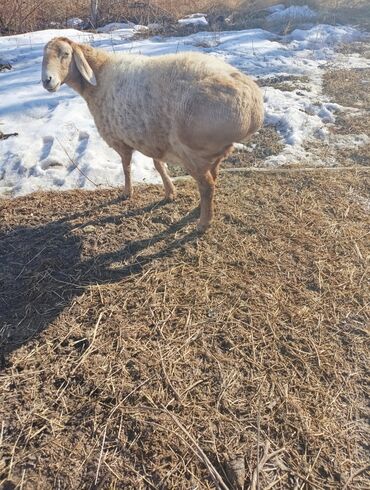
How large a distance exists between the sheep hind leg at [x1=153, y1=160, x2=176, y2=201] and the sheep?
0.04ft

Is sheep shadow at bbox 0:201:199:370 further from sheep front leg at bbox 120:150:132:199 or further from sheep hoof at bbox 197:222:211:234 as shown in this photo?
sheep front leg at bbox 120:150:132:199

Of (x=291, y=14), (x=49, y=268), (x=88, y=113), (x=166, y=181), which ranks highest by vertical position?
(x=291, y=14)

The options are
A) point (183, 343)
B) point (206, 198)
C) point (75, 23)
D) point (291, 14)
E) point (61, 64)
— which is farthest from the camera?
point (291, 14)

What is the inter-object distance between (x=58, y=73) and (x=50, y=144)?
6.16 ft

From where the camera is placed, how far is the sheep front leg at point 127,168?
171 inches

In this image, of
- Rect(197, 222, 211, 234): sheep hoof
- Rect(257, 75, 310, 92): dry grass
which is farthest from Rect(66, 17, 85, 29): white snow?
Rect(197, 222, 211, 234): sheep hoof

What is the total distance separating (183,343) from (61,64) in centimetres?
321

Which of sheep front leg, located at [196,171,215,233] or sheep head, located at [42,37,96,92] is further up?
sheep head, located at [42,37,96,92]

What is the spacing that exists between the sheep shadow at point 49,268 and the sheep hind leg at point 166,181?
1.38ft

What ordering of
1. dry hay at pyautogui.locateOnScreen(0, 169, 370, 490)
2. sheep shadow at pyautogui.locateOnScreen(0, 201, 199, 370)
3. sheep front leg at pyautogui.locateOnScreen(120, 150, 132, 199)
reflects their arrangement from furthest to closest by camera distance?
sheep front leg at pyautogui.locateOnScreen(120, 150, 132, 199)
sheep shadow at pyautogui.locateOnScreen(0, 201, 199, 370)
dry hay at pyautogui.locateOnScreen(0, 169, 370, 490)

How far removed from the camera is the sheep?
10.4ft

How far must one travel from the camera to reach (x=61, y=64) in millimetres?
4008

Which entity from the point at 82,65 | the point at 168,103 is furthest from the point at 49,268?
the point at 82,65

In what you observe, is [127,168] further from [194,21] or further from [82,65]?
[194,21]
